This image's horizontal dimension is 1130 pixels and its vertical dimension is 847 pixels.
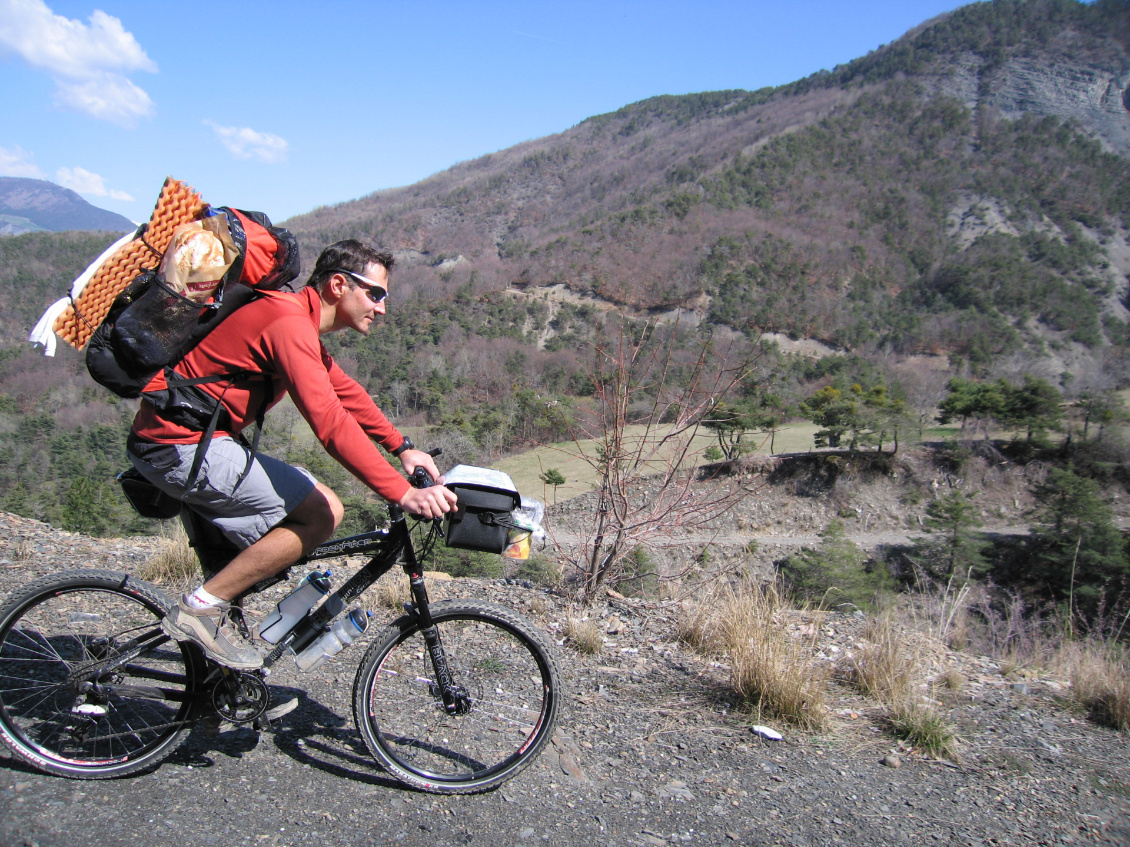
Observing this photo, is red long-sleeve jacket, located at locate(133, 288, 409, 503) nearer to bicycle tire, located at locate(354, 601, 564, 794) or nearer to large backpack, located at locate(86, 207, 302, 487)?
large backpack, located at locate(86, 207, 302, 487)

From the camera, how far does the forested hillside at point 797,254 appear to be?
167 ft

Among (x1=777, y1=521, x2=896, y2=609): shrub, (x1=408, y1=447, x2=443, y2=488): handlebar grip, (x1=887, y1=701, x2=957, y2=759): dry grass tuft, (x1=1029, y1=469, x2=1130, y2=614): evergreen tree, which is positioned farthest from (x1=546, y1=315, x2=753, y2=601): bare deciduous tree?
(x1=1029, y1=469, x2=1130, y2=614): evergreen tree

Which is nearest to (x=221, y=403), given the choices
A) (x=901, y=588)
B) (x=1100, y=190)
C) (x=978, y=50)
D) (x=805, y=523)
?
(x=901, y=588)

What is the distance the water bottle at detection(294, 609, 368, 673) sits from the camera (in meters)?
2.29

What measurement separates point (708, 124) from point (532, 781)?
16321 cm

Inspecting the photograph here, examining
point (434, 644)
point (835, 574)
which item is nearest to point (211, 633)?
point (434, 644)

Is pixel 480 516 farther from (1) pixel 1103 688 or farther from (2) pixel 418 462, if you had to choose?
(1) pixel 1103 688

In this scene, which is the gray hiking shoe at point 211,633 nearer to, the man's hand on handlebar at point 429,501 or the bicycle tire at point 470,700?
the bicycle tire at point 470,700

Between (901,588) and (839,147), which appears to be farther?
(839,147)

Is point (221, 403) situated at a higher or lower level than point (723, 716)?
higher

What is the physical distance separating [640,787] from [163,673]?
173 centimetres

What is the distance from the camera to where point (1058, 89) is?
356 feet

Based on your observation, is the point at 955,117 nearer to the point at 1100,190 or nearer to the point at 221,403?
the point at 1100,190

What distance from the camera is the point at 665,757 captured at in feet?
8.83
